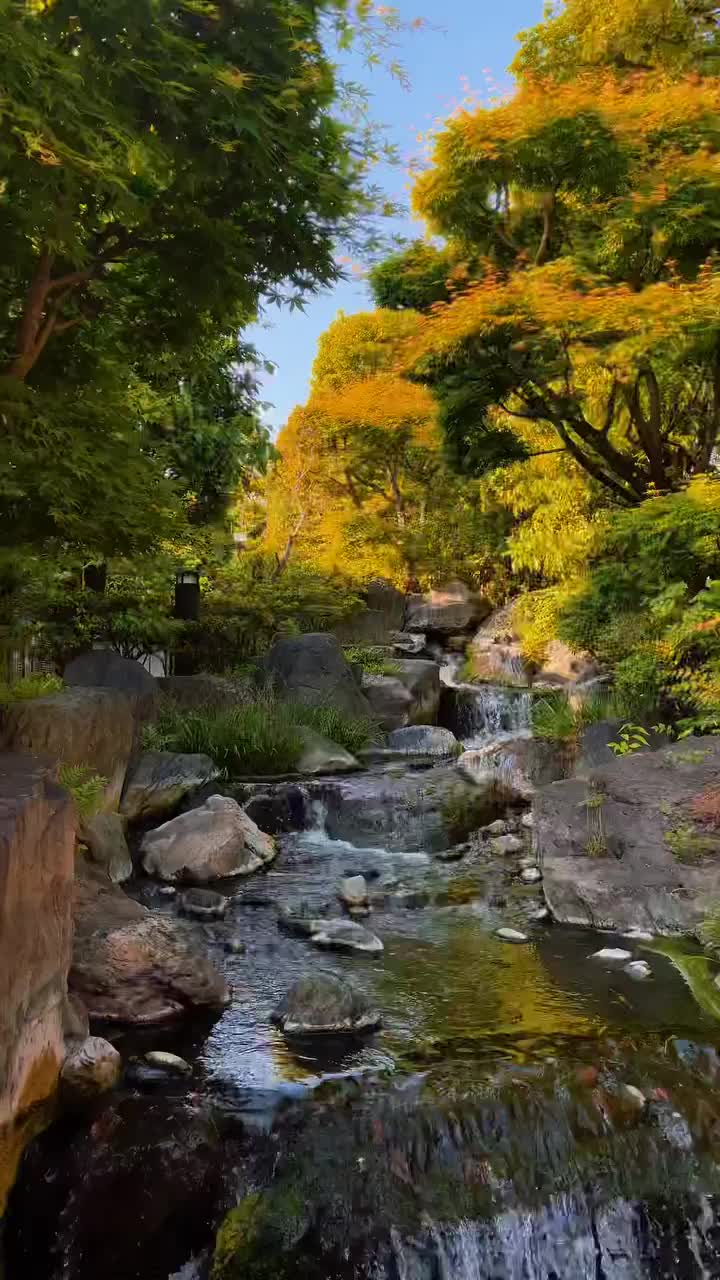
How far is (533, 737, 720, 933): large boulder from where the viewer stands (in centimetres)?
627

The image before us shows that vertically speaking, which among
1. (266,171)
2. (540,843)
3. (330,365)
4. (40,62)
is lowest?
(540,843)

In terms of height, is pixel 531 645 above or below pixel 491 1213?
above

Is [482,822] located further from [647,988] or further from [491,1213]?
[491,1213]

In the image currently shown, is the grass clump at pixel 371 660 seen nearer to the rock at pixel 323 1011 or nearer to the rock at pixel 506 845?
the rock at pixel 506 845

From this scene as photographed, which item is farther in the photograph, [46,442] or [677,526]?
[677,526]

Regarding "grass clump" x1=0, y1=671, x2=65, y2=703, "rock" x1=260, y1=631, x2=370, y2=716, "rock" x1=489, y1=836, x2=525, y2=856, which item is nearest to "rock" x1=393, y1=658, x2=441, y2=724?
"rock" x1=260, y1=631, x2=370, y2=716

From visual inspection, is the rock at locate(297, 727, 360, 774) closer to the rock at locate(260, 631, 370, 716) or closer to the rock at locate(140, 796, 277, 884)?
the rock at locate(260, 631, 370, 716)

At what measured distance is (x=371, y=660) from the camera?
15.3 m

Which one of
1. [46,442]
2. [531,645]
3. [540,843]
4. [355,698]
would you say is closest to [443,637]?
[531,645]

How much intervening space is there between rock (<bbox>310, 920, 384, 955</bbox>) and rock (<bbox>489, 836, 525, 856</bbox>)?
7.65 feet

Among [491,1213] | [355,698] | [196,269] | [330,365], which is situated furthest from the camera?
[330,365]

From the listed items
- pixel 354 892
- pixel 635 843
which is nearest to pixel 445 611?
pixel 635 843

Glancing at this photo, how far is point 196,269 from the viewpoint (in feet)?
21.1

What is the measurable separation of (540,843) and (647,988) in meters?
2.01
